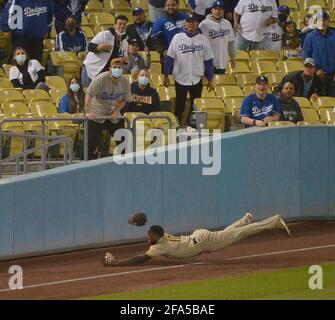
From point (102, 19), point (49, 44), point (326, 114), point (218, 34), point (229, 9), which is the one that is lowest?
point (326, 114)

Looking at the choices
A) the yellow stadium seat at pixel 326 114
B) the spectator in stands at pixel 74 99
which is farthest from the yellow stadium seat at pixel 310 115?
the spectator in stands at pixel 74 99

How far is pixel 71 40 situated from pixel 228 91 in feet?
8.22

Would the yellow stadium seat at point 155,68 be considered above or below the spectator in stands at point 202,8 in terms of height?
below

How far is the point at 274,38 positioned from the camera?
23.5 m

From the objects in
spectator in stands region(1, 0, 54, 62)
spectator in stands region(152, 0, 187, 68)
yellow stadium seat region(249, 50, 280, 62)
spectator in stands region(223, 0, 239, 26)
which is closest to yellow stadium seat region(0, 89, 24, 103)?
spectator in stands region(1, 0, 54, 62)

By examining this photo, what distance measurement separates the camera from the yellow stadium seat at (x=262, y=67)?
22562mm

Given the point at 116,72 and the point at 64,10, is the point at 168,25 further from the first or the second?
the point at 116,72

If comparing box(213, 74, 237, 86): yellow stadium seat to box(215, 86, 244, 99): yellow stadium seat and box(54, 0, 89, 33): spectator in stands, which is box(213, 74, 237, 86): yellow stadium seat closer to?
box(215, 86, 244, 99): yellow stadium seat

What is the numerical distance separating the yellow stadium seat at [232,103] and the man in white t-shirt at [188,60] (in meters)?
0.40

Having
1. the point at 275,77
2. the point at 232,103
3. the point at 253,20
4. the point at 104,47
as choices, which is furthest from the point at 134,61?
the point at 253,20

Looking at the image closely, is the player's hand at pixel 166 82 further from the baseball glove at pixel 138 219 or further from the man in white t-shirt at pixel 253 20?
the baseball glove at pixel 138 219

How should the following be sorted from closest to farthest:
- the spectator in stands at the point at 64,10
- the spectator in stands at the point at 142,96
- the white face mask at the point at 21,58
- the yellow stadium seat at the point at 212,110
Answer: the spectator in stands at the point at 142,96 < the white face mask at the point at 21,58 < the yellow stadium seat at the point at 212,110 < the spectator in stands at the point at 64,10
